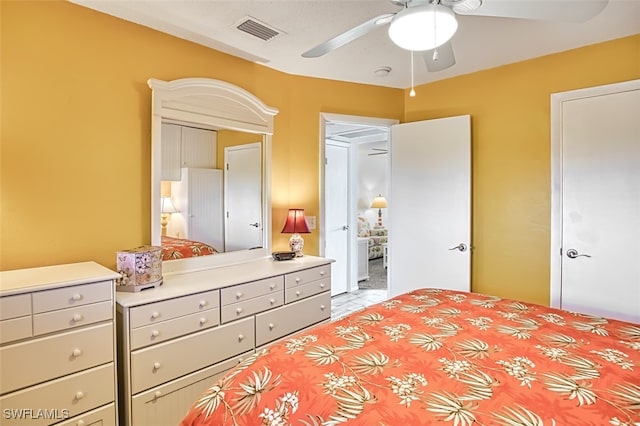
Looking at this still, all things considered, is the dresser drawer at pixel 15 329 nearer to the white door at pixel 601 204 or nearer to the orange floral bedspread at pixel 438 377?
the orange floral bedspread at pixel 438 377

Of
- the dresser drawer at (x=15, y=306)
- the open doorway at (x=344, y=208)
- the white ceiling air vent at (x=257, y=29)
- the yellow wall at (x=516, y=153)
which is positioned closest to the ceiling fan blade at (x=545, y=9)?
the white ceiling air vent at (x=257, y=29)

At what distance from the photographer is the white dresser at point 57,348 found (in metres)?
1.40

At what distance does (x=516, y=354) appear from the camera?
51.8 inches

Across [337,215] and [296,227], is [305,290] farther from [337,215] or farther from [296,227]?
[337,215]

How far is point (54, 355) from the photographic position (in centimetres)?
149

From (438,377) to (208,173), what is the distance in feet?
6.62

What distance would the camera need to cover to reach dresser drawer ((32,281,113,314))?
1.46 meters

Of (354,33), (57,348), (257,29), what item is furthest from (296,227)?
(57,348)

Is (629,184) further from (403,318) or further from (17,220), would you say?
(17,220)

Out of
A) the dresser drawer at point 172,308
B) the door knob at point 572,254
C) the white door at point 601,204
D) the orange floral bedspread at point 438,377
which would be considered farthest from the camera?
the door knob at point 572,254

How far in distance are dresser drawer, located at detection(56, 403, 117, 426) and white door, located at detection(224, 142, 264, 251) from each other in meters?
1.23

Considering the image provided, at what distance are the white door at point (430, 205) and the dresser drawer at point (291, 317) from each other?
1.09 m

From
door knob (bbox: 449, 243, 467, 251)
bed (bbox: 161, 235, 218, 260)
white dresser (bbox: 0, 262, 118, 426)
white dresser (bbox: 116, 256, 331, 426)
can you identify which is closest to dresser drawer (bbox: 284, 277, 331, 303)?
white dresser (bbox: 116, 256, 331, 426)

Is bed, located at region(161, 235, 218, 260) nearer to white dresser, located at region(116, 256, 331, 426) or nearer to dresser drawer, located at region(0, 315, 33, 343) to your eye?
white dresser, located at region(116, 256, 331, 426)
